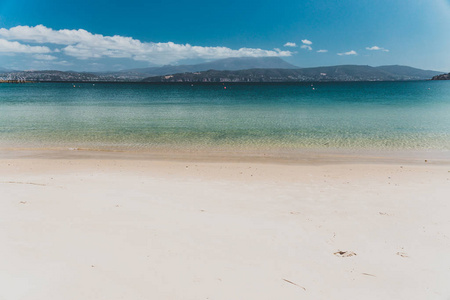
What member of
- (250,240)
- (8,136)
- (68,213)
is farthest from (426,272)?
(8,136)

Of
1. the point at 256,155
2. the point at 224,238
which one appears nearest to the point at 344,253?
the point at 224,238

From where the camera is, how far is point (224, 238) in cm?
666

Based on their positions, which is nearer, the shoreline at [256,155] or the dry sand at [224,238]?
the dry sand at [224,238]

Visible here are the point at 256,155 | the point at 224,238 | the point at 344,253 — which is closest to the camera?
the point at 344,253

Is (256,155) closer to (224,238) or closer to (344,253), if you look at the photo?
(224,238)

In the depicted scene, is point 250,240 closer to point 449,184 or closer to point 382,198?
point 382,198

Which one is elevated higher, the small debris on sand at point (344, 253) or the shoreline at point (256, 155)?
the shoreline at point (256, 155)

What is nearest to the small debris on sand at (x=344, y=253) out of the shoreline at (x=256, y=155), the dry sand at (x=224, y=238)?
the dry sand at (x=224, y=238)

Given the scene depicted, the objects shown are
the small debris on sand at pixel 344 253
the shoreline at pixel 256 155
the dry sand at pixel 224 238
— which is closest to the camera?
the dry sand at pixel 224 238

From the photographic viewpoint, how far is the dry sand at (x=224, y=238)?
193 inches

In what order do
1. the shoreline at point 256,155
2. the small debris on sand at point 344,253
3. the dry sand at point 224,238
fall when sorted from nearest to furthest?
the dry sand at point 224,238
the small debris on sand at point 344,253
the shoreline at point 256,155

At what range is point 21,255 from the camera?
5.41 metres

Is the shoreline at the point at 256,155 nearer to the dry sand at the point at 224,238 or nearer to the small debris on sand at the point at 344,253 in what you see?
the dry sand at the point at 224,238

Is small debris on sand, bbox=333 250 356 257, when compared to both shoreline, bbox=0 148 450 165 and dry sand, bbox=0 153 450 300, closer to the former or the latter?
dry sand, bbox=0 153 450 300
